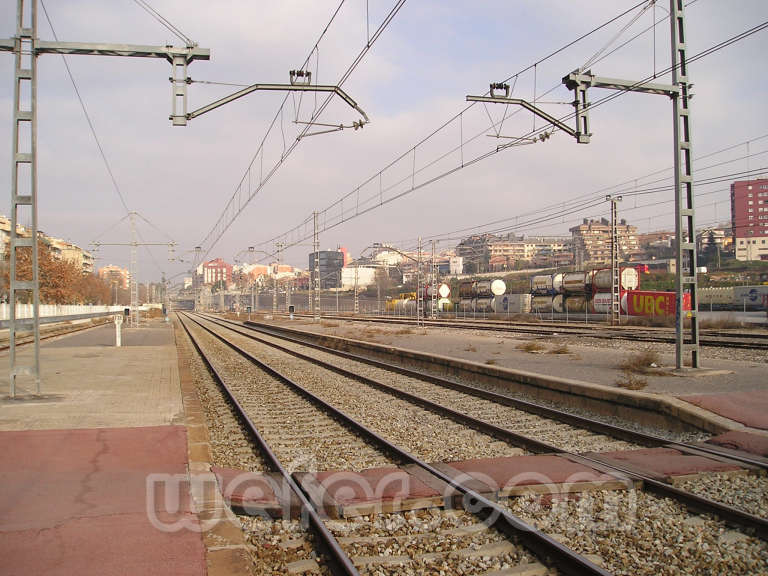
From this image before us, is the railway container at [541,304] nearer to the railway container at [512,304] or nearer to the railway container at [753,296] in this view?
the railway container at [512,304]

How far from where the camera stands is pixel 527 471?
661 centimetres

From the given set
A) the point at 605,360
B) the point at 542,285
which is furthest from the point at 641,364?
the point at 542,285

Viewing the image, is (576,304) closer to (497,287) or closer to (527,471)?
(497,287)

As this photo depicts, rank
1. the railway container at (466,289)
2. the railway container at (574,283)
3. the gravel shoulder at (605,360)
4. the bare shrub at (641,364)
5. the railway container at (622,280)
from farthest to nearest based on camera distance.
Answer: the railway container at (466,289) → the railway container at (574,283) → the railway container at (622,280) → the bare shrub at (641,364) → the gravel shoulder at (605,360)

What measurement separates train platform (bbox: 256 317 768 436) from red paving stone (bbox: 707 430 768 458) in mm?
291

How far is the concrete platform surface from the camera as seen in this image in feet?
31.0

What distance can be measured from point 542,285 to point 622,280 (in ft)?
29.3

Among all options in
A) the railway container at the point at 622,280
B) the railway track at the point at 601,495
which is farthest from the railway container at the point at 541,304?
the railway track at the point at 601,495

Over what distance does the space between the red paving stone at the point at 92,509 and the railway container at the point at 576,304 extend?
42403 mm

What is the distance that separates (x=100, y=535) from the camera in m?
4.66

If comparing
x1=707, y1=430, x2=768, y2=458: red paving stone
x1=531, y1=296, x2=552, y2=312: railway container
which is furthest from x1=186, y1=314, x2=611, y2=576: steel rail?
x1=531, y1=296, x2=552, y2=312: railway container

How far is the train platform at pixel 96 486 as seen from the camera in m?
4.28

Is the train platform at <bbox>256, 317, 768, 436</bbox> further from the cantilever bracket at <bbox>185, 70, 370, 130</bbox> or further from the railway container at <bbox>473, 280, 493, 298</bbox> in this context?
the railway container at <bbox>473, 280, 493, 298</bbox>

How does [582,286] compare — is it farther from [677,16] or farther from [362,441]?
[362,441]
